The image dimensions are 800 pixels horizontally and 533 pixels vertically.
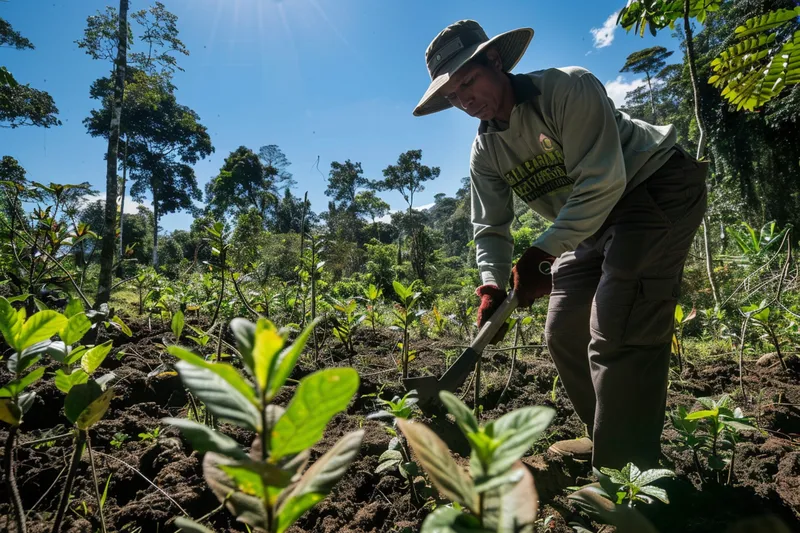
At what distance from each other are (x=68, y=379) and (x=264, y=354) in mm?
579

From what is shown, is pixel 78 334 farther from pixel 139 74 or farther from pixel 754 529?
pixel 139 74

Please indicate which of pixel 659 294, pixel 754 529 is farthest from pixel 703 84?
pixel 754 529

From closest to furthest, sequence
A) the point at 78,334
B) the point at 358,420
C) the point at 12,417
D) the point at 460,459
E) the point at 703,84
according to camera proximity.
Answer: the point at 12,417
the point at 78,334
the point at 460,459
the point at 358,420
the point at 703,84

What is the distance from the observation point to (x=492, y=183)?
2510mm

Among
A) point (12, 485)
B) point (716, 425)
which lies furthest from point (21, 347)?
point (716, 425)

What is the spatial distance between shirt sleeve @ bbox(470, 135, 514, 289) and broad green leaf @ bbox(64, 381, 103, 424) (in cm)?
210

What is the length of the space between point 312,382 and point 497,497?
7.0 inches

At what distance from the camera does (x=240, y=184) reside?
36594 millimetres

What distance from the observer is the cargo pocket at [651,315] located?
1.58m

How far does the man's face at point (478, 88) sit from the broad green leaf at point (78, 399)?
2053 millimetres

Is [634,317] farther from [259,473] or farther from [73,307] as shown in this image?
[73,307]

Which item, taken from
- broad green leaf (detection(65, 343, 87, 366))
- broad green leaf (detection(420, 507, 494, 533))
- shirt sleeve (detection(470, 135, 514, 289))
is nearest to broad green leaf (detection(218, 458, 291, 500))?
broad green leaf (detection(420, 507, 494, 533))

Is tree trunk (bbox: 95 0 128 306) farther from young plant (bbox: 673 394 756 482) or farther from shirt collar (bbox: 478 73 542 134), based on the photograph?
young plant (bbox: 673 394 756 482)

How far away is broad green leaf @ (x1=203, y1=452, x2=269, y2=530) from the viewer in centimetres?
31
